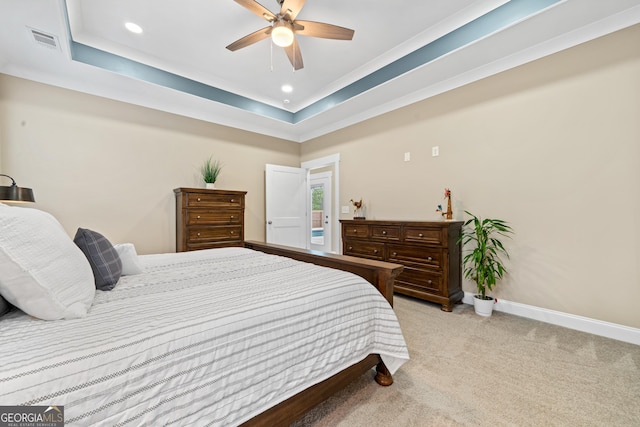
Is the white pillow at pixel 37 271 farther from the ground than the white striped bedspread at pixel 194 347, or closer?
farther from the ground

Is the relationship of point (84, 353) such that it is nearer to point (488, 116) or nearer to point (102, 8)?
point (102, 8)

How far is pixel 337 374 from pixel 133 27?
3866 millimetres

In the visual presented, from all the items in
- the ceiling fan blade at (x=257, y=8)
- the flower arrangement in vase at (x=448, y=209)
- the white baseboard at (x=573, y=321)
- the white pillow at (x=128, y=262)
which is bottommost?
the white baseboard at (x=573, y=321)

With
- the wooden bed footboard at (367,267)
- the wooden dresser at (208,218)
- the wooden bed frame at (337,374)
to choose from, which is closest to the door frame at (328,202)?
the wooden dresser at (208,218)

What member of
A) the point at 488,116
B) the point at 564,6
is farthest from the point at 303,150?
the point at 564,6

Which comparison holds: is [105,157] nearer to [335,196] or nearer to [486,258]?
Result: [335,196]

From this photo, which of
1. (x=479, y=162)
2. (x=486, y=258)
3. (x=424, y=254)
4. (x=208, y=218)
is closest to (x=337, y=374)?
(x=424, y=254)

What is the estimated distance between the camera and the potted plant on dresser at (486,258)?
2.73 metres

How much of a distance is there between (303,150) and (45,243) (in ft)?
16.1

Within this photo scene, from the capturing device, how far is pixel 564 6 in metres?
2.13

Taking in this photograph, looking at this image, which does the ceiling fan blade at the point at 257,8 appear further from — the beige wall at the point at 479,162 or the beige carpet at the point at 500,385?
the beige carpet at the point at 500,385

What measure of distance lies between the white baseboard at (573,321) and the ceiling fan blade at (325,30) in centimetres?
322

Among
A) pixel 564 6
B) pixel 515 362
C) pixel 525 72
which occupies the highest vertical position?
pixel 564 6

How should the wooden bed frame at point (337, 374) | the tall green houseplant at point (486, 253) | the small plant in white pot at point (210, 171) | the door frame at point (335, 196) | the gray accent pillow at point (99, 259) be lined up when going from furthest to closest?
the door frame at point (335, 196), the small plant in white pot at point (210, 171), the tall green houseplant at point (486, 253), the gray accent pillow at point (99, 259), the wooden bed frame at point (337, 374)
